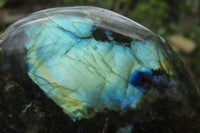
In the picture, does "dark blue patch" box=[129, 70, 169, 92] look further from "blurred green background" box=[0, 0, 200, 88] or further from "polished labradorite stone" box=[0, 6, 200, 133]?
"blurred green background" box=[0, 0, 200, 88]

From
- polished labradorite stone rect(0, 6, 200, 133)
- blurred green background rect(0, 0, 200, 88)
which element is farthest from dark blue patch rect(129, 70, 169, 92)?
blurred green background rect(0, 0, 200, 88)

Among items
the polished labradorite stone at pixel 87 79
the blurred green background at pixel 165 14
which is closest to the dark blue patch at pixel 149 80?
the polished labradorite stone at pixel 87 79

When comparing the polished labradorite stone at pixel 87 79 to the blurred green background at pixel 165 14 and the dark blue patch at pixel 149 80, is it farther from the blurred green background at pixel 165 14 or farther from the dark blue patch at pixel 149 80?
the blurred green background at pixel 165 14

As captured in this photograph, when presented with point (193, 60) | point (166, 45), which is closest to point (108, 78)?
point (166, 45)

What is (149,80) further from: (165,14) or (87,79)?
(165,14)

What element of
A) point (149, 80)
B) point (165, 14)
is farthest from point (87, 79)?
point (165, 14)

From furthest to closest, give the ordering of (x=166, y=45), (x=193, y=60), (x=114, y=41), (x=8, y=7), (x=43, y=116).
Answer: (x=193, y=60) < (x=8, y=7) < (x=166, y=45) < (x=114, y=41) < (x=43, y=116)

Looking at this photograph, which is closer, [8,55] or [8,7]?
[8,55]

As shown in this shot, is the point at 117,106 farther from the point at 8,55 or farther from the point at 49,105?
the point at 8,55
